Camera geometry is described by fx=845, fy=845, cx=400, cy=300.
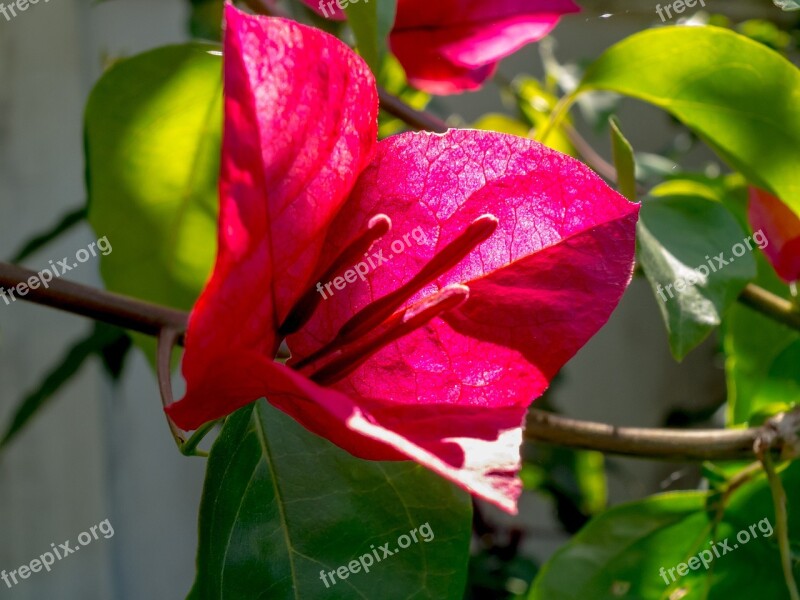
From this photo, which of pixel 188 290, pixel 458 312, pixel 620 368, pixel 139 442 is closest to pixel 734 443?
pixel 458 312

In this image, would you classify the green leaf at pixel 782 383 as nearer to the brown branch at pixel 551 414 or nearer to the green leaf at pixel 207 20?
the brown branch at pixel 551 414

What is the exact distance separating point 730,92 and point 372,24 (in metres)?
0.16

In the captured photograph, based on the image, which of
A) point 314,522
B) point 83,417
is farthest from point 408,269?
point 83,417

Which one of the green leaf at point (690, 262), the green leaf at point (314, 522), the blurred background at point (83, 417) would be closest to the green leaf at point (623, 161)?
the green leaf at point (690, 262)

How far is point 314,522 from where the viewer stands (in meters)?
0.27

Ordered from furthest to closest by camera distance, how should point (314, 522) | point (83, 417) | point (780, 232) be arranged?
point (83, 417) → point (780, 232) → point (314, 522)

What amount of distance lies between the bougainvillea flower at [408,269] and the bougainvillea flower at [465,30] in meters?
0.16

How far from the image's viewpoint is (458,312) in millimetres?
265

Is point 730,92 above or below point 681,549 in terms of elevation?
above

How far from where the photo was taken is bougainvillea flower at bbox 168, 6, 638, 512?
22 centimetres

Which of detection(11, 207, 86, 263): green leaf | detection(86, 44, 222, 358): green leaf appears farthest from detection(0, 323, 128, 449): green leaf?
detection(86, 44, 222, 358): green leaf

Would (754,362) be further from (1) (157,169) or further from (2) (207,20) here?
(2) (207,20)

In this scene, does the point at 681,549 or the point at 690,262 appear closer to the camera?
the point at 690,262

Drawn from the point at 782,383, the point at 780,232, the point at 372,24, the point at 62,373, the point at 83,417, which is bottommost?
the point at 83,417
